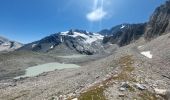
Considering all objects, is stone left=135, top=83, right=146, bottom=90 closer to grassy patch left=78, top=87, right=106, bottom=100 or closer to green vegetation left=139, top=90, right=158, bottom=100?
green vegetation left=139, top=90, right=158, bottom=100

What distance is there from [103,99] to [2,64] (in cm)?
14807

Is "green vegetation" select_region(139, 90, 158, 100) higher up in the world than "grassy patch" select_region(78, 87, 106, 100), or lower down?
lower down

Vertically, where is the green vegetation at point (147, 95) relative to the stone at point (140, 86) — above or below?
below

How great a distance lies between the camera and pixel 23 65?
174 metres

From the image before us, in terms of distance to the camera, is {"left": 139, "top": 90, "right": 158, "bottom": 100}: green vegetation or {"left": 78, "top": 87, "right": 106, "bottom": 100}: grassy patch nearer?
{"left": 78, "top": 87, "right": 106, "bottom": 100}: grassy patch

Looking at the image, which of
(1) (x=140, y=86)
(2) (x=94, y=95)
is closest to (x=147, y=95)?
(1) (x=140, y=86)

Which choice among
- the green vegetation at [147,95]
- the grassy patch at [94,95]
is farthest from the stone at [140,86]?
the grassy patch at [94,95]

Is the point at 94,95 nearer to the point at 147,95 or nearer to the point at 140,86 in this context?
the point at 147,95

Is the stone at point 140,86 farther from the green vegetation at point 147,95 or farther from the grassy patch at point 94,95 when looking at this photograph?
the grassy patch at point 94,95

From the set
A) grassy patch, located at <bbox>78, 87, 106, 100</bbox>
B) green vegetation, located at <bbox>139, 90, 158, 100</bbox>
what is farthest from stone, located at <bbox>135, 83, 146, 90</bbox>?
grassy patch, located at <bbox>78, 87, 106, 100</bbox>

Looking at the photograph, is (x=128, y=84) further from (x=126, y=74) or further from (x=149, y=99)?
(x=126, y=74)

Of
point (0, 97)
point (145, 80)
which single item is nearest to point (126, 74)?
point (145, 80)

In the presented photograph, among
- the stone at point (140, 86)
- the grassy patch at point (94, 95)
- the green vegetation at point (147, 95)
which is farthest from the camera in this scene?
the stone at point (140, 86)

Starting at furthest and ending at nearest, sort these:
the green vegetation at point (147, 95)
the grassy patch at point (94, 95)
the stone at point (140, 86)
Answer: the stone at point (140, 86), the green vegetation at point (147, 95), the grassy patch at point (94, 95)
